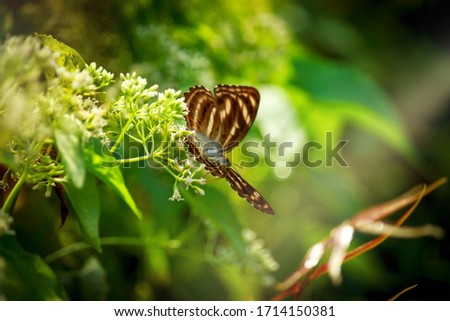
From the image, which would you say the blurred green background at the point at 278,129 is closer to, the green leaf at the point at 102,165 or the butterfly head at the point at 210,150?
the butterfly head at the point at 210,150

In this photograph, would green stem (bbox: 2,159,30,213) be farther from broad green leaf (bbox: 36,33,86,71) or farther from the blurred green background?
the blurred green background

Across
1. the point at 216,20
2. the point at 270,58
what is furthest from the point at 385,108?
the point at 216,20

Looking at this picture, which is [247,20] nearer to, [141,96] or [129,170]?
[129,170]

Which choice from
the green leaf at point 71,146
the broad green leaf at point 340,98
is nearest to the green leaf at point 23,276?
the green leaf at point 71,146

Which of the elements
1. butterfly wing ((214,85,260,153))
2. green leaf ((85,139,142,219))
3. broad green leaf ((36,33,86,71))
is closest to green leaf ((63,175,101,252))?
green leaf ((85,139,142,219))

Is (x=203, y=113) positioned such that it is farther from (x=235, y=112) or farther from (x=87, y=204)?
(x=87, y=204)

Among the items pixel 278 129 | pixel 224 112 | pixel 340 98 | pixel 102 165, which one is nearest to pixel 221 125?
pixel 224 112
